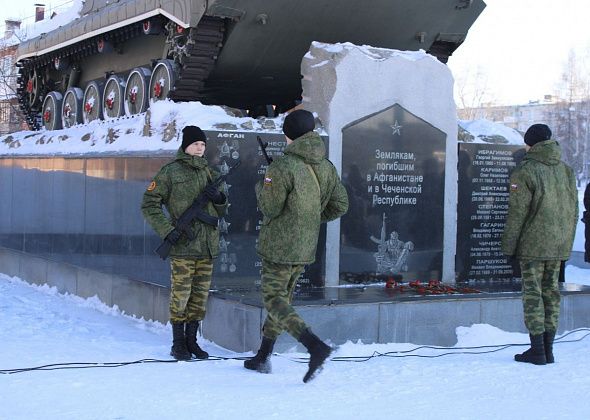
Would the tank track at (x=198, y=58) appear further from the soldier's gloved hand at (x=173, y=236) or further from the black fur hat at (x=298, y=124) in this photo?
the black fur hat at (x=298, y=124)

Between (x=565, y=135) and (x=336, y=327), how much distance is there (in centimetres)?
4899

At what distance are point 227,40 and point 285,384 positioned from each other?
6367 mm

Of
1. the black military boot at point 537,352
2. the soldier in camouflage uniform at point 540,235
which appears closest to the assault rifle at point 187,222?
the soldier in camouflage uniform at point 540,235

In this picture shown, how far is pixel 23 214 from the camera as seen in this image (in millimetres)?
11617

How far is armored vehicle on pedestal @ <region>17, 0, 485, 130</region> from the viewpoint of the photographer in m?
11.0

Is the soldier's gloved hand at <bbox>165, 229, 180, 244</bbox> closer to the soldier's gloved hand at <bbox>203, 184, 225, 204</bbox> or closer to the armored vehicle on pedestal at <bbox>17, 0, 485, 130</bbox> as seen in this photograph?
the soldier's gloved hand at <bbox>203, 184, 225, 204</bbox>

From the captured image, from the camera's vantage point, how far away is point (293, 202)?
5637 mm

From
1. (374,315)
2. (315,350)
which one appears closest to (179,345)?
(315,350)

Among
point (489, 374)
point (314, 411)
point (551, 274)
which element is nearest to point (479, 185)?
point (551, 274)

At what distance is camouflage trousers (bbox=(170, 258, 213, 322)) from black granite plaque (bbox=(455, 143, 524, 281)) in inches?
128

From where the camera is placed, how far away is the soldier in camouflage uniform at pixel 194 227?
625 centimetres

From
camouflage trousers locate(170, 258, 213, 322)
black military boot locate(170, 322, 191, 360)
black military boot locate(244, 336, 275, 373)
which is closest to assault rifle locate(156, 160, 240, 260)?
camouflage trousers locate(170, 258, 213, 322)

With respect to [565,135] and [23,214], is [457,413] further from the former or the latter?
[565,135]

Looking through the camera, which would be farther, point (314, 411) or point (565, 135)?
point (565, 135)
